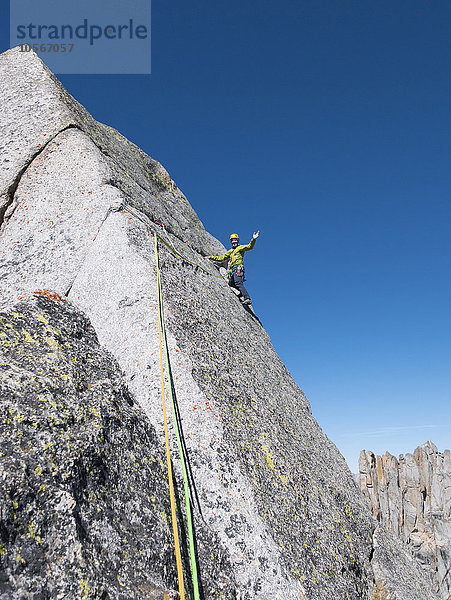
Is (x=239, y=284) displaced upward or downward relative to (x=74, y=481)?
upward

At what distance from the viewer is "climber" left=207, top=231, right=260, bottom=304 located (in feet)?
36.8

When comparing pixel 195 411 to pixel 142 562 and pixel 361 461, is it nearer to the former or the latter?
pixel 142 562

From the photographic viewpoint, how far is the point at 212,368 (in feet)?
19.6

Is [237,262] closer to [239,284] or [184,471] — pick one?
[239,284]

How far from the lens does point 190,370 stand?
18.1ft

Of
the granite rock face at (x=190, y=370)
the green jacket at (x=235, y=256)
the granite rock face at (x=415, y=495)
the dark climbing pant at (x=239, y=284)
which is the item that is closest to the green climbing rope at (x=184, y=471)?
the granite rock face at (x=190, y=370)

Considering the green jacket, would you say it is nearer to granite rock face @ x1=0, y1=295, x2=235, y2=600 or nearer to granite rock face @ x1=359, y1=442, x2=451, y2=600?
granite rock face @ x1=0, y1=295, x2=235, y2=600

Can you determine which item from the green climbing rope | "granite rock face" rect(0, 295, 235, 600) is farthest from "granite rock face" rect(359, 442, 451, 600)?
"granite rock face" rect(0, 295, 235, 600)

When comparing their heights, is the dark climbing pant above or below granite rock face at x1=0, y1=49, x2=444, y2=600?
above

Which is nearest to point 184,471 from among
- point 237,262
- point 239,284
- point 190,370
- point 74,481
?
point 74,481

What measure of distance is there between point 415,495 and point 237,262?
16.8 meters

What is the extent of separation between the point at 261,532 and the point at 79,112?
34.6 feet

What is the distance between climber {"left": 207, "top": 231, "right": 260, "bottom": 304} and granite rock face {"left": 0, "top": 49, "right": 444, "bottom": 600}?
2.82 ft

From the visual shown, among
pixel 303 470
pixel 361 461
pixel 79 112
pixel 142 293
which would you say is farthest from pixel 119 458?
pixel 361 461
